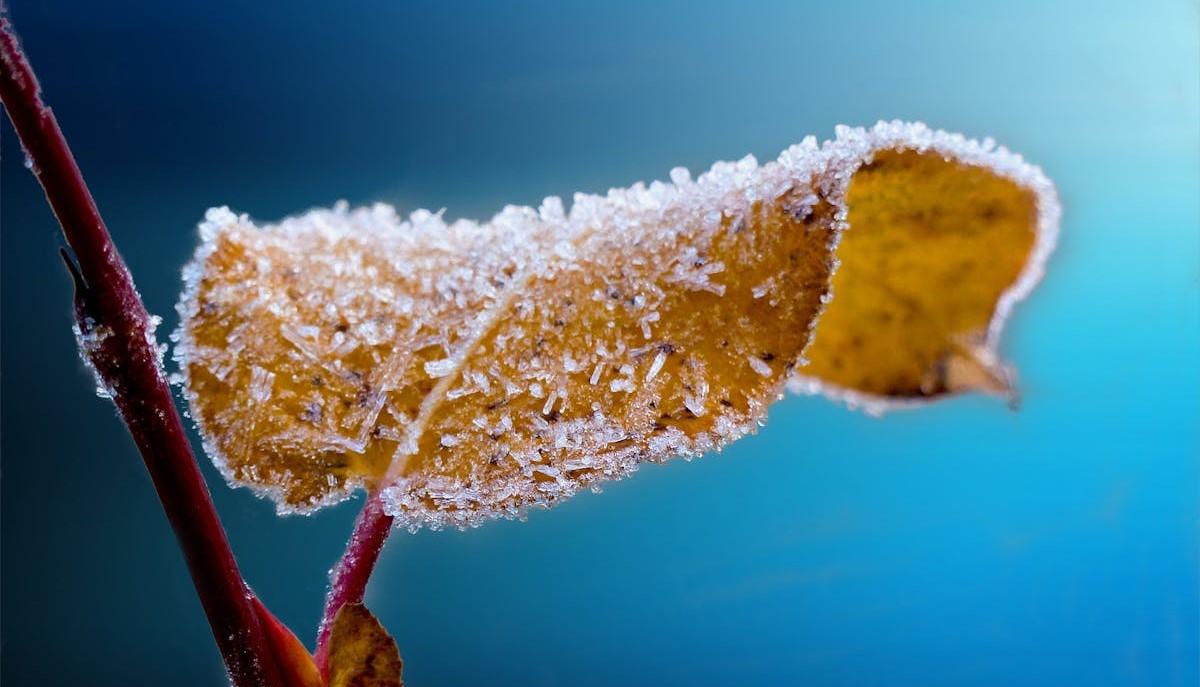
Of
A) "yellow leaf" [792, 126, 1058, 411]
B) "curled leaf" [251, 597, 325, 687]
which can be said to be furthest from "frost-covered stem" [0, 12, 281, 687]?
"yellow leaf" [792, 126, 1058, 411]

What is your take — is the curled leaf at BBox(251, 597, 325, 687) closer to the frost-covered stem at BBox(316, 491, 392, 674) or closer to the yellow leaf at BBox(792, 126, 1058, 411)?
the frost-covered stem at BBox(316, 491, 392, 674)

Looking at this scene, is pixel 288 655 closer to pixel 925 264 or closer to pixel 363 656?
pixel 363 656

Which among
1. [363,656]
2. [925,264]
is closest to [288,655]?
[363,656]

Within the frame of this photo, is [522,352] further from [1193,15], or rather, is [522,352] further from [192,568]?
[1193,15]

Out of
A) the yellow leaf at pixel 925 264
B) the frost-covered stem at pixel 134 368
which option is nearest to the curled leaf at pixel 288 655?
the frost-covered stem at pixel 134 368

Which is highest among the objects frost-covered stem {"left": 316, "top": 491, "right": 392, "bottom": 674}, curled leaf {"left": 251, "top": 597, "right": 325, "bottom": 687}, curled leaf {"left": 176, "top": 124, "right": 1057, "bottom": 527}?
curled leaf {"left": 176, "top": 124, "right": 1057, "bottom": 527}
